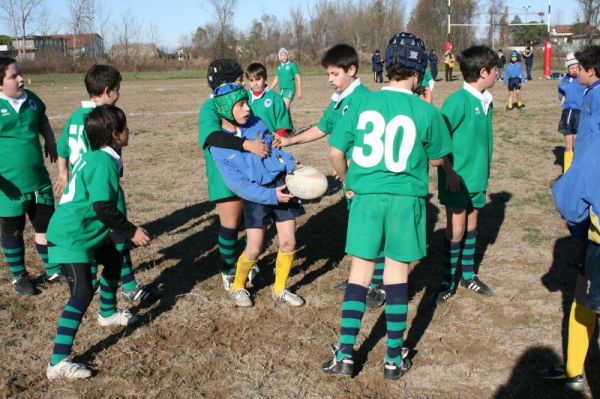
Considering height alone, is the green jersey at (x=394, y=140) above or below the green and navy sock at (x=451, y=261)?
above

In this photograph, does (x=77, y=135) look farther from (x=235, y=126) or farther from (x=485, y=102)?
(x=485, y=102)

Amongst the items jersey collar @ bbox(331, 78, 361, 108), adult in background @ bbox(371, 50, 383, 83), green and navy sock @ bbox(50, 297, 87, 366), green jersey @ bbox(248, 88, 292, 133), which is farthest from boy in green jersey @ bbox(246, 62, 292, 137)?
adult in background @ bbox(371, 50, 383, 83)

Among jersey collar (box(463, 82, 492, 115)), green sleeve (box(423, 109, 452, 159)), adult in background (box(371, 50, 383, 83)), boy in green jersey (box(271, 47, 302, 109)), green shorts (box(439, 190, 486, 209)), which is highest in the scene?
adult in background (box(371, 50, 383, 83))

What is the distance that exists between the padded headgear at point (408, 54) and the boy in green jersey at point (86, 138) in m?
2.30

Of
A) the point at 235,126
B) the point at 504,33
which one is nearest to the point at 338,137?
the point at 235,126

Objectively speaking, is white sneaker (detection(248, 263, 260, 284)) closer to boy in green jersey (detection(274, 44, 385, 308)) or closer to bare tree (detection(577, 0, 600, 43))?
boy in green jersey (detection(274, 44, 385, 308))

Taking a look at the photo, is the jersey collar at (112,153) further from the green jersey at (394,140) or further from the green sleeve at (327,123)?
the green sleeve at (327,123)

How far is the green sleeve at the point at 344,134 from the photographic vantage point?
144 inches

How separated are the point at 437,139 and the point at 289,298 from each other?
6.97 ft

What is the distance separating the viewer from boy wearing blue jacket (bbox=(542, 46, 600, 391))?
312 centimetres

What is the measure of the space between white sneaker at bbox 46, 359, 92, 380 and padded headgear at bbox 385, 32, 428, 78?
2.89 metres

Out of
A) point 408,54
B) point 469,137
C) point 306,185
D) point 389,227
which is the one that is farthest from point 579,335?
point 306,185

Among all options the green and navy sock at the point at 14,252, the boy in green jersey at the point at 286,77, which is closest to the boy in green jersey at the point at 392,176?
the green and navy sock at the point at 14,252

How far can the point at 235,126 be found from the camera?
15.8 ft
